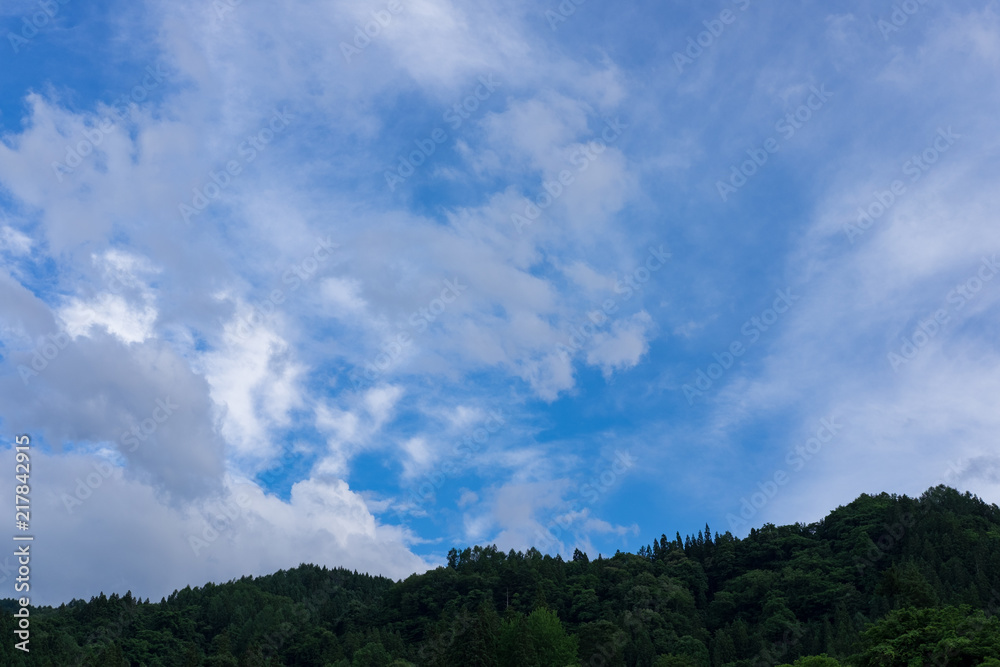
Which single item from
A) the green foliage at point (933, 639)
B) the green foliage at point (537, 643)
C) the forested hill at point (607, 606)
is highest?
the forested hill at point (607, 606)

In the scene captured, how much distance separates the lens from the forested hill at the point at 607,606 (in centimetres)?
7762

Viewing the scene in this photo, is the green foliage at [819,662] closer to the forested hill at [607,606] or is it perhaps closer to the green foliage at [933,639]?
the forested hill at [607,606]

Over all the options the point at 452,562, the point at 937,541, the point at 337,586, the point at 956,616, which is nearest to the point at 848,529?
the point at 937,541

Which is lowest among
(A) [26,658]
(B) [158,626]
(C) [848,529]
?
(A) [26,658]

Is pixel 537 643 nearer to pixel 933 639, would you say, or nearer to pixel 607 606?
pixel 607 606

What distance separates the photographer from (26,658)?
3204 inches

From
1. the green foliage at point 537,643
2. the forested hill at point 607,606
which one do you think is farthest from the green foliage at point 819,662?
the green foliage at point 537,643

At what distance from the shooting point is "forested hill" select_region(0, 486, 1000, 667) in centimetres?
7762

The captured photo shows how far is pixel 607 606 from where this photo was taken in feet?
342

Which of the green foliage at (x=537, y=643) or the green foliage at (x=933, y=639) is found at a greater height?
the green foliage at (x=537, y=643)

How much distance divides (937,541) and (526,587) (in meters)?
53.4

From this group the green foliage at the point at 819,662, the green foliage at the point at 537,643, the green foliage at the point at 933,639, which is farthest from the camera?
the green foliage at the point at 537,643

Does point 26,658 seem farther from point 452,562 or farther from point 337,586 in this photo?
point 337,586

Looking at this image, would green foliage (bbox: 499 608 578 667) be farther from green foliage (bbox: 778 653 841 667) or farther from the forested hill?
green foliage (bbox: 778 653 841 667)
